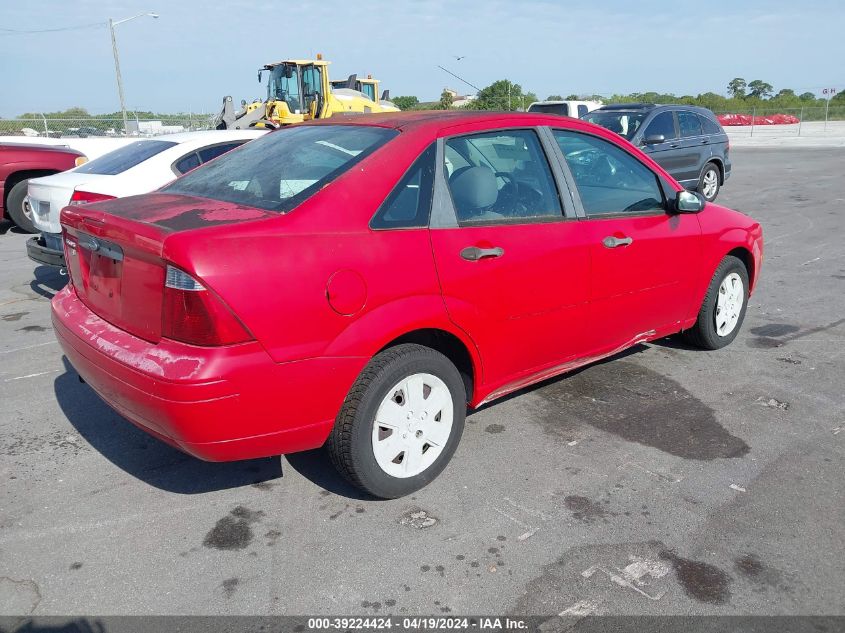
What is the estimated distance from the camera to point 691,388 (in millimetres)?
4777

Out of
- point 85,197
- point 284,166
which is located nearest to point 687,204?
point 284,166

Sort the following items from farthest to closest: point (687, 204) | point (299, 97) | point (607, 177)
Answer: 1. point (299, 97)
2. point (687, 204)
3. point (607, 177)

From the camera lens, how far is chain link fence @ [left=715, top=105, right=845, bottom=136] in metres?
45.1

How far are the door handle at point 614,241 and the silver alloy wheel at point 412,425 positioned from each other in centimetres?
132

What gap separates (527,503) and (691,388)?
190cm

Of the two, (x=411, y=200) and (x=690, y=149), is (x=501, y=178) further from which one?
(x=690, y=149)

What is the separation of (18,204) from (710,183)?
11.6 meters

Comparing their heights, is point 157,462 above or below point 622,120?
below

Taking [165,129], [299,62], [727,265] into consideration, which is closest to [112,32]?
[165,129]

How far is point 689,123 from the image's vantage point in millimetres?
13359

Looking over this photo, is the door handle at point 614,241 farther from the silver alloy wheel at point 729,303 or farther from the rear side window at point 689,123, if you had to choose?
the rear side window at point 689,123

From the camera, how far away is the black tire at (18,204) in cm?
1057

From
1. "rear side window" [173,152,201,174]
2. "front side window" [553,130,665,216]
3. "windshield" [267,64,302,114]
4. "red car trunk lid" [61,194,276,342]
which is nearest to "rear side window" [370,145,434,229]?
"red car trunk lid" [61,194,276,342]

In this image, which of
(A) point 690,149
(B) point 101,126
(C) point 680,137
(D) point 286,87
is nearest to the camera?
(C) point 680,137
